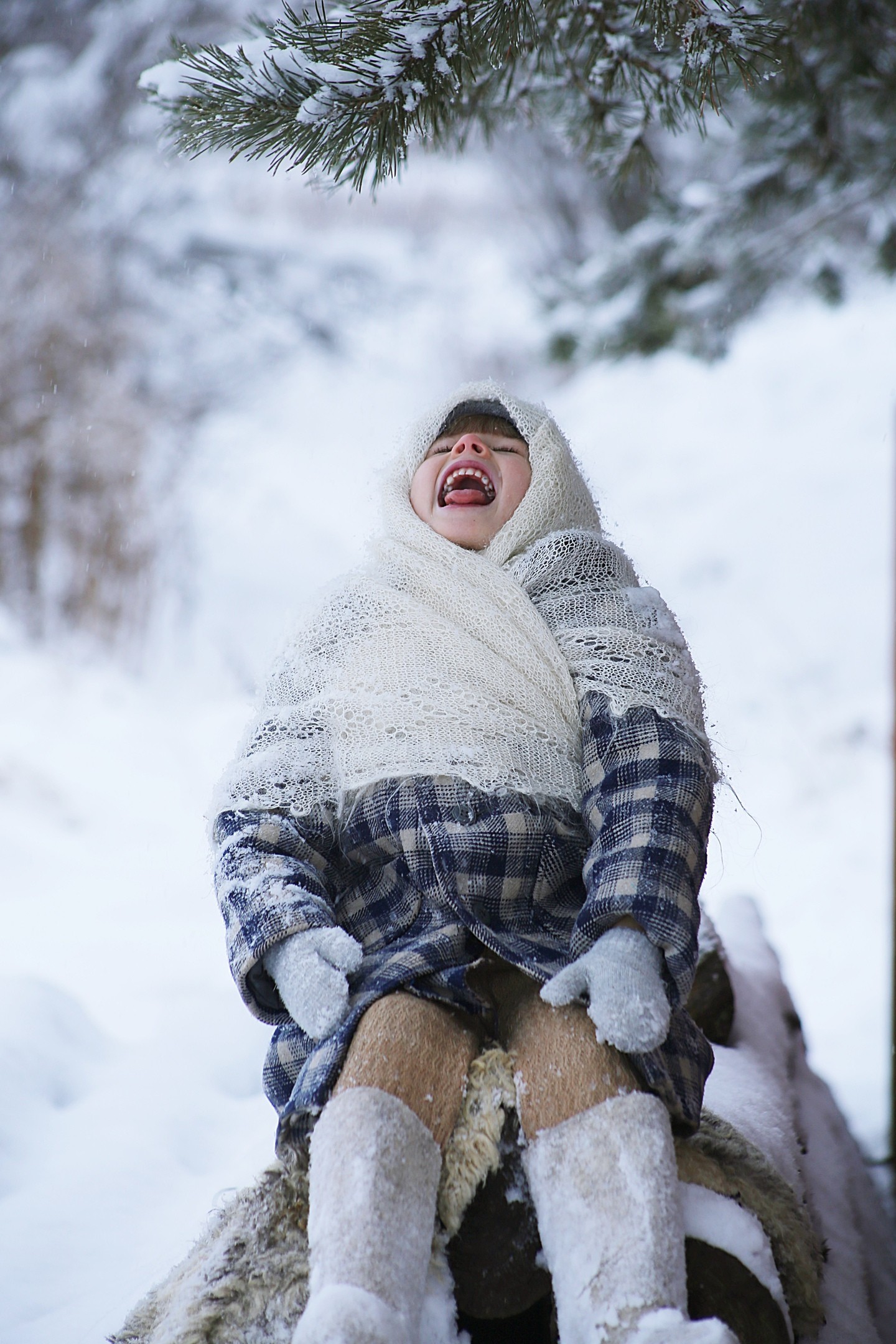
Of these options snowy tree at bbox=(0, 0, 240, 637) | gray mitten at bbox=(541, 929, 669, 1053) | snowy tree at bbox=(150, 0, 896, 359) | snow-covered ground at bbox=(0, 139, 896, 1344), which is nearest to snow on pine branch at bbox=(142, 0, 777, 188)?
snowy tree at bbox=(150, 0, 896, 359)

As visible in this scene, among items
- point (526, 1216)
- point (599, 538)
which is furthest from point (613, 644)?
point (526, 1216)

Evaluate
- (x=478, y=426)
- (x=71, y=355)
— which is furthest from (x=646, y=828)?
(x=71, y=355)

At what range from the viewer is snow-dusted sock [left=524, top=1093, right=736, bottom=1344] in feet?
2.32

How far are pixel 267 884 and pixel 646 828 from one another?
14.4 inches

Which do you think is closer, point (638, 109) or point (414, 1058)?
point (414, 1058)

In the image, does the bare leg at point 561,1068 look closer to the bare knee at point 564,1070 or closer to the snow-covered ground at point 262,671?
the bare knee at point 564,1070

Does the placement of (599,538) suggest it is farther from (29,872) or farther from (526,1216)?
(29,872)

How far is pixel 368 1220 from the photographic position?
2.44 feet

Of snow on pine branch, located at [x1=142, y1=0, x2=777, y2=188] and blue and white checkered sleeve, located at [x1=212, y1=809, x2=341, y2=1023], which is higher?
snow on pine branch, located at [x1=142, y1=0, x2=777, y2=188]

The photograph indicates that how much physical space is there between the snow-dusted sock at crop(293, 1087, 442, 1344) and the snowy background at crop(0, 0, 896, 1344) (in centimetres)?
37

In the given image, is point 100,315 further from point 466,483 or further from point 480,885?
point 480,885

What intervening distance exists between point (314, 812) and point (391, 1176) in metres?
0.39

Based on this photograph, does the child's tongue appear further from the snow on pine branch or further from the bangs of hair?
the snow on pine branch

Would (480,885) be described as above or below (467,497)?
below
